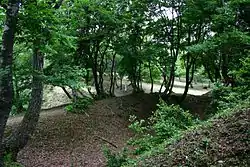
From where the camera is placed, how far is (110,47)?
1286 centimetres

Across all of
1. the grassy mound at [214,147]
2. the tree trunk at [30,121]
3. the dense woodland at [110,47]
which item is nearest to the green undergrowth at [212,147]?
the grassy mound at [214,147]

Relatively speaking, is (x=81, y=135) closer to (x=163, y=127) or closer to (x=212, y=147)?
(x=163, y=127)

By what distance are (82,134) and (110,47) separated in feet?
15.3

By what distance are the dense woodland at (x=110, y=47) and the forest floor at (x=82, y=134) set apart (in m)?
0.73

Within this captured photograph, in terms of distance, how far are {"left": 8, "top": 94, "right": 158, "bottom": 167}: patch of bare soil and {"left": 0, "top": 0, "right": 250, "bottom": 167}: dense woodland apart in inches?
28.5

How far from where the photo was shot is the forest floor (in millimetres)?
7941

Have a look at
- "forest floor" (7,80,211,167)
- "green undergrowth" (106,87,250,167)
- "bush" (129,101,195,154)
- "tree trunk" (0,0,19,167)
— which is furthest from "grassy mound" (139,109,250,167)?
"forest floor" (7,80,211,167)

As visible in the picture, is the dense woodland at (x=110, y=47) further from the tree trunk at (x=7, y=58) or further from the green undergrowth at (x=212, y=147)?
the green undergrowth at (x=212, y=147)

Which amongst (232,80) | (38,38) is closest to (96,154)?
(38,38)

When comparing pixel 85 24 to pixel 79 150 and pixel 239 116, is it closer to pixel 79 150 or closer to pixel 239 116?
pixel 79 150

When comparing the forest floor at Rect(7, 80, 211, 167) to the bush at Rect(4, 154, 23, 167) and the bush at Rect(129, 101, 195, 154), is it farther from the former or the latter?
the bush at Rect(129, 101, 195, 154)

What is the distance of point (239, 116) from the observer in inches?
186

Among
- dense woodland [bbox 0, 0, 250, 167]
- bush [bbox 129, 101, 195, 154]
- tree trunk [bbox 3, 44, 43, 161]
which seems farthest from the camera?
tree trunk [bbox 3, 44, 43, 161]

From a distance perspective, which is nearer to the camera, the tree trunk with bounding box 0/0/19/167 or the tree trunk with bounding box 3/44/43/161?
the tree trunk with bounding box 0/0/19/167
